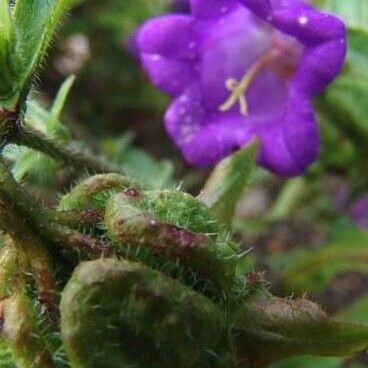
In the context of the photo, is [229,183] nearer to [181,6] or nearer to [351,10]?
[351,10]

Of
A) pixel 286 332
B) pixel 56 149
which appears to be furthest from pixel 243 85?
pixel 286 332

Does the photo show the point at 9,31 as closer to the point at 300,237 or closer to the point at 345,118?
the point at 345,118

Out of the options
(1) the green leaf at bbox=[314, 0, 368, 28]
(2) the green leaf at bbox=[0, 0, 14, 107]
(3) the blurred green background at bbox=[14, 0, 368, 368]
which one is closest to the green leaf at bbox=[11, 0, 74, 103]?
(2) the green leaf at bbox=[0, 0, 14, 107]

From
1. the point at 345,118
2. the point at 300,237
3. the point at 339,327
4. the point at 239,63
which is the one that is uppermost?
the point at 339,327

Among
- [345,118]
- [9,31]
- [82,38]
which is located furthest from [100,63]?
[9,31]

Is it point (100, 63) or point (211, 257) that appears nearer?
point (211, 257)

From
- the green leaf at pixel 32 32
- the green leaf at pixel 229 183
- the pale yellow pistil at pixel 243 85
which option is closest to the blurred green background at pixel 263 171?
the pale yellow pistil at pixel 243 85

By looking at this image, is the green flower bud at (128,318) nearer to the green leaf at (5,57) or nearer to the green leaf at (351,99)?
the green leaf at (5,57)

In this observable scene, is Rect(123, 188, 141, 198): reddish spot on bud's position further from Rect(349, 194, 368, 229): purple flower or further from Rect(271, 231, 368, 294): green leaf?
Rect(349, 194, 368, 229): purple flower
